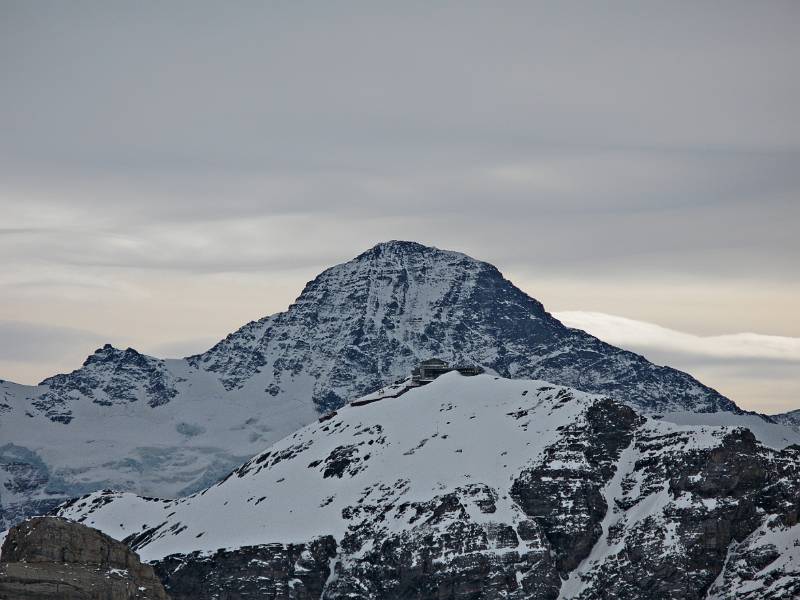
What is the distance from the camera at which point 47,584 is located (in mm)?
186875

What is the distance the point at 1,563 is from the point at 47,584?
12720mm

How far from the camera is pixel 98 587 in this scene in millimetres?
192375

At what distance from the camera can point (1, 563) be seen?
19788 centimetres

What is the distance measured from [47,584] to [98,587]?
268 inches

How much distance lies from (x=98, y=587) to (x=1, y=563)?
11717mm
